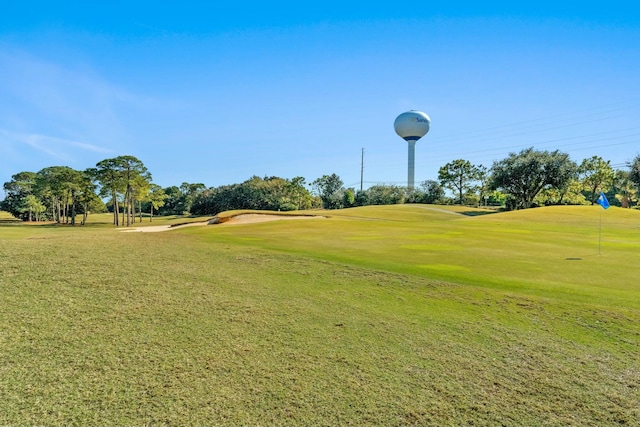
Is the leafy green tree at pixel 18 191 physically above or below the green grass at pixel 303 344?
above

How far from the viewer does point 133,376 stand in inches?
168

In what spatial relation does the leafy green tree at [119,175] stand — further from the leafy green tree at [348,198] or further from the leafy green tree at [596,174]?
the leafy green tree at [596,174]

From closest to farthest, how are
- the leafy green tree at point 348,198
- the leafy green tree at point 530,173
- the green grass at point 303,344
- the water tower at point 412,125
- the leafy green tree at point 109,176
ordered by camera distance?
the green grass at point 303,344 → the leafy green tree at point 109,176 → the leafy green tree at point 530,173 → the leafy green tree at point 348,198 → the water tower at point 412,125

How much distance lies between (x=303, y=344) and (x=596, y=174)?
79.3m

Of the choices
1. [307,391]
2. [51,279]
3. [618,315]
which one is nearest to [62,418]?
[307,391]

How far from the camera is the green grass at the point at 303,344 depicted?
152 inches

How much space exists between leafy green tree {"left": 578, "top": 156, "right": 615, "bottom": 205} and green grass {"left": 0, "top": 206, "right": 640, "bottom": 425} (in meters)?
70.0

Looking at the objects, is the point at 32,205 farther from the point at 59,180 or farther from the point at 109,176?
the point at 109,176

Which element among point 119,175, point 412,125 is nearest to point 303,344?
point 119,175

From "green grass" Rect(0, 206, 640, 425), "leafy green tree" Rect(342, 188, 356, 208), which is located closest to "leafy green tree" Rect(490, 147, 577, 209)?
"leafy green tree" Rect(342, 188, 356, 208)

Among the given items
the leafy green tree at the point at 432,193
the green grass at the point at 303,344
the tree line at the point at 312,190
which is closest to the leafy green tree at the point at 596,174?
the tree line at the point at 312,190

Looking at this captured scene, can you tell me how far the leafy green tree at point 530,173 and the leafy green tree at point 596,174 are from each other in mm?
7500

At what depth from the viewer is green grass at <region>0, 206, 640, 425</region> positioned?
3855mm

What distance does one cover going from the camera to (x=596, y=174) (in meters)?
64.0
